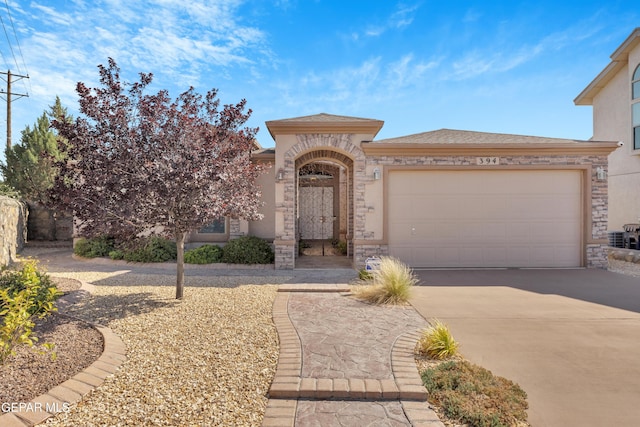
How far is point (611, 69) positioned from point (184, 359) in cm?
1980

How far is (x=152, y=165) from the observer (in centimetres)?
485

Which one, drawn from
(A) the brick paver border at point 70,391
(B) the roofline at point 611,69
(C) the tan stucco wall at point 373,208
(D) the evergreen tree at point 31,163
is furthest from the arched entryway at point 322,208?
(B) the roofline at point 611,69

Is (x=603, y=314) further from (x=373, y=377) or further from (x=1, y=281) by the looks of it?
(x=1, y=281)

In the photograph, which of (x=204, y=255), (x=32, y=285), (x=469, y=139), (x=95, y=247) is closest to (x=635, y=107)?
(x=469, y=139)

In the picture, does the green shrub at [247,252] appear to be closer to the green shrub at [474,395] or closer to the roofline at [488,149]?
the roofline at [488,149]

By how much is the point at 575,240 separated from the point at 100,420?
461 inches

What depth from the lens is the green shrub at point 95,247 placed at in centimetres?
1068

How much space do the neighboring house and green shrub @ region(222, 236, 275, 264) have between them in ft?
50.0

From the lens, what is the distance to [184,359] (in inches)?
138

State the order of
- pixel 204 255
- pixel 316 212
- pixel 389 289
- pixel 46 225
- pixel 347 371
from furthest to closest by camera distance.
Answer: pixel 46 225 → pixel 316 212 → pixel 204 255 → pixel 389 289 → pixel 347 371

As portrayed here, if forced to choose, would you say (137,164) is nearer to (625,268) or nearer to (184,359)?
(184,359)

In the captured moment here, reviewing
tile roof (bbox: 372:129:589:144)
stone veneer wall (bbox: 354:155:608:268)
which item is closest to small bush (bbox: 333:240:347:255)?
stone veneer wall (bbox: 354:155:608:268)

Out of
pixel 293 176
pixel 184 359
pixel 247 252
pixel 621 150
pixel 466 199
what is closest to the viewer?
pixel 184 359

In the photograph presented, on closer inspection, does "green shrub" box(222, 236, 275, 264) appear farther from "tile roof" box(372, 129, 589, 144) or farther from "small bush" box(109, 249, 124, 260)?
"tile roof" box(372, 129, 589, 144)
